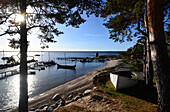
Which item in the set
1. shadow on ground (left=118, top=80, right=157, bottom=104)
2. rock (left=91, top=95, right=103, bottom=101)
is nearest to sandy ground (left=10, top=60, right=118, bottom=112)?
rock (left=91, top=95, right=103, bottom=101)

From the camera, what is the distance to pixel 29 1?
16.7 ft

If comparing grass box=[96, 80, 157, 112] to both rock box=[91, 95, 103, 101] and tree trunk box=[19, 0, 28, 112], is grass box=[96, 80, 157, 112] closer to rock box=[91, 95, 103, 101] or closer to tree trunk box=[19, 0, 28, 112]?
rock box=[91, 95, 103, 101]

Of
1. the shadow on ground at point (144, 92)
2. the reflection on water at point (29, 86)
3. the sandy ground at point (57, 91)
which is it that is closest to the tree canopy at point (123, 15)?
A: the shadow on ground at point (144, 92)

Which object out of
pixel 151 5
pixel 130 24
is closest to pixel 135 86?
pixel 130 24

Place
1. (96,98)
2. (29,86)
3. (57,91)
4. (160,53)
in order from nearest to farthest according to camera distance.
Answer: (160,53) → (96,98) → (57,91) → (29,86)

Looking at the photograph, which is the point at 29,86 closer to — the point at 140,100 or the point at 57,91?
the point at 57,91

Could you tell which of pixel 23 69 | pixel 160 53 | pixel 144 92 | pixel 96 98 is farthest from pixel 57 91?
pixel 160 53

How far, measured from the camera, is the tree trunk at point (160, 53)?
286 cm

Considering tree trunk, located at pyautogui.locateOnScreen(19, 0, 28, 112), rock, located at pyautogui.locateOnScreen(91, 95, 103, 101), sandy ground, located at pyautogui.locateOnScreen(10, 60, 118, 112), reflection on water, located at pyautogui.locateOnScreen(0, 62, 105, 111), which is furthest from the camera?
reflection on water, located at pyautogui.locateOnScreen(0, 62, 105, 111)

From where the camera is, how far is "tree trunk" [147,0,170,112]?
2.86 m

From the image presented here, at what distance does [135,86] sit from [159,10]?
23.4ft

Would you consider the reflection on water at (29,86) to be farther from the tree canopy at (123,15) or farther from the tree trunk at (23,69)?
the tree canopy at (123,15)

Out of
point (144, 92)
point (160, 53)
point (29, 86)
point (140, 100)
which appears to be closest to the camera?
point (160, 53)

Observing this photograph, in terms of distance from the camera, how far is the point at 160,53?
2883mm
